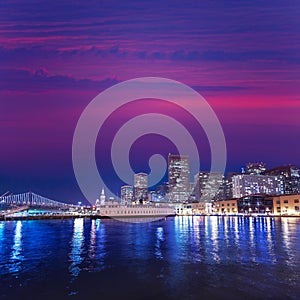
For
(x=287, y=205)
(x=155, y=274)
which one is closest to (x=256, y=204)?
(x=287, y=205)

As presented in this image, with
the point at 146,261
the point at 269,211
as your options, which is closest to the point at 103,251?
the point at 146,261

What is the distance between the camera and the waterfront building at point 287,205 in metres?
109

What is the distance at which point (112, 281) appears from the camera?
17.6m

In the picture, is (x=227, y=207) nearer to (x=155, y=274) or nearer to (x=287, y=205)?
(x=287, y=205)

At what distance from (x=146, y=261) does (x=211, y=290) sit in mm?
8636

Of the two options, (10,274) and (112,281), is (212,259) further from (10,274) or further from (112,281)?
(10,274)

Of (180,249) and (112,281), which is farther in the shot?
(180,249)

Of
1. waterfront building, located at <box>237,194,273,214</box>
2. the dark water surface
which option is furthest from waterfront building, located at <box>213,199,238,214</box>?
the dark water surface

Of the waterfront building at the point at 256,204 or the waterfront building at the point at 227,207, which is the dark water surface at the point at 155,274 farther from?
the waterfront building at the point at 227,207

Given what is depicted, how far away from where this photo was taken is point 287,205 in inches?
4473

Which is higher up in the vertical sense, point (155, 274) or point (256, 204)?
point (256, 204)

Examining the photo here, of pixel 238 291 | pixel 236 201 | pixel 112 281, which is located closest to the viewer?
pixel 238 291

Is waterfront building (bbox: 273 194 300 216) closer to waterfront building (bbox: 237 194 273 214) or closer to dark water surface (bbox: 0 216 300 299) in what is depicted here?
waterfront building (bbox: 237 194 273 214)

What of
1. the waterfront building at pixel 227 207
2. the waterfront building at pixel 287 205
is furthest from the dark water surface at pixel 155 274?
the waterfront building at pixel 227 207
